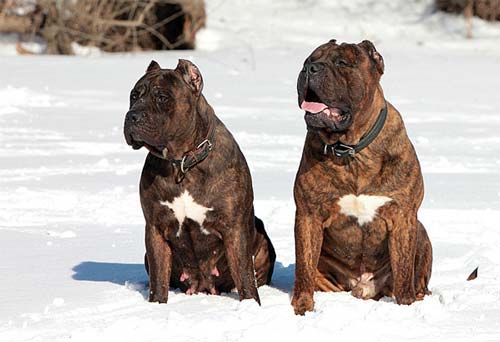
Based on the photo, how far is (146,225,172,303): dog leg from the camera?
18.7 ft

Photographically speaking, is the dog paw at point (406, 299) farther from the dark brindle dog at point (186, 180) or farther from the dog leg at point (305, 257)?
the dark brindle dog at point (186, 180)

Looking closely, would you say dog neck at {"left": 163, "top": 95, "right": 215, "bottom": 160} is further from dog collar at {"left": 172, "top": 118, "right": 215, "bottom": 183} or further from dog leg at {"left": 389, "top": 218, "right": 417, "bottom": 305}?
dog leg at {"left": 389, "top": 218, "right": 417, "bottom": 305}

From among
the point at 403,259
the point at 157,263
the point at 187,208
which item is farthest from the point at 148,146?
the point at 403,259

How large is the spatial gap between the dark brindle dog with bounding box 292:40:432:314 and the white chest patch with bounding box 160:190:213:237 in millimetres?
473

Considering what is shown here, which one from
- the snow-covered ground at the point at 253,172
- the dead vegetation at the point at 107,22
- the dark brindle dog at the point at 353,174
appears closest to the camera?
the snow-covered ground at the point at 253,172

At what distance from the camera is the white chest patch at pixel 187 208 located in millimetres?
5574

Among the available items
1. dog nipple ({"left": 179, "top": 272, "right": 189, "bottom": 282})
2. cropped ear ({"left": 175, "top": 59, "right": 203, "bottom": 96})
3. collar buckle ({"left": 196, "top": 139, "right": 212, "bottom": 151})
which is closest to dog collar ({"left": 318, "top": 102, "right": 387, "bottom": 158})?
collar buckle ({"left": 196, "top": 139, "right": 212, "bottom": 151})

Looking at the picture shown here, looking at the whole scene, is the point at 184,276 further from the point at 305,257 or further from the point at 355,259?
the point at 355,259

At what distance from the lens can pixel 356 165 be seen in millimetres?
5555

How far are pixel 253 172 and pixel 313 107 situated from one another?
4121 millimetres

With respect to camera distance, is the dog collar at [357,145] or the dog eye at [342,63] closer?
the dog eye at [342,63]

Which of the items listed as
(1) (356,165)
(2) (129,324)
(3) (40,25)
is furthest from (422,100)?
(2) (129,324)

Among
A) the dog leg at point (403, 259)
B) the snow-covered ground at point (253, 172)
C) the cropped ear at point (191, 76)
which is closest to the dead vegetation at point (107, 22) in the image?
the snow-covered ground at point (253, 172)

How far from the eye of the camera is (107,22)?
1623 centimetres
